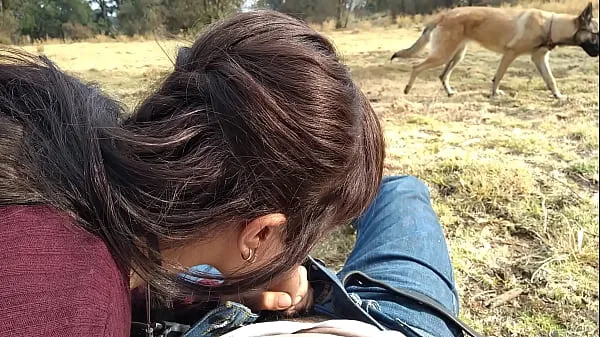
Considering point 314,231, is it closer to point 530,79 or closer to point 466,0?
point 530,79

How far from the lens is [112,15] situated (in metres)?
3.00

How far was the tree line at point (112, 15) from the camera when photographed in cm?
121

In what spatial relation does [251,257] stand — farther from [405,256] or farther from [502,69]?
[502,69]

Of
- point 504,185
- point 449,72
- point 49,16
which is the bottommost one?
point 504,185

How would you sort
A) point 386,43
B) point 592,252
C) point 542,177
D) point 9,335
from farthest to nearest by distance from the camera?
point 386,43 → point 542,177 → point 592,252 → point 9,335

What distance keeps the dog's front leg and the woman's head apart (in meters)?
4.58

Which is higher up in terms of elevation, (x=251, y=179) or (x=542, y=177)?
(x=251, y=179)

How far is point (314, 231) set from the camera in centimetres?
82

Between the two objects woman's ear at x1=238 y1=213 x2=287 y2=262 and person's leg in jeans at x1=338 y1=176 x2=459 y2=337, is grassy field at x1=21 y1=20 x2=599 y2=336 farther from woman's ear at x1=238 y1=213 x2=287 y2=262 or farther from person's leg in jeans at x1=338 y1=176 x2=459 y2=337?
person's leg in jeans at x1=338 y1=176 x2=459 y2=337

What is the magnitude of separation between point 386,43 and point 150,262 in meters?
8.43

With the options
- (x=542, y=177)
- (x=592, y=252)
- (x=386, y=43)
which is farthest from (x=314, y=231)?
(x=386, y=43)

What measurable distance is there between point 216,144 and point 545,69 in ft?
17.7

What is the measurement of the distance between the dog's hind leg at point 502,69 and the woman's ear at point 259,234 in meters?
4.65

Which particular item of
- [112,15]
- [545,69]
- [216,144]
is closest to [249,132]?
[216,144]
